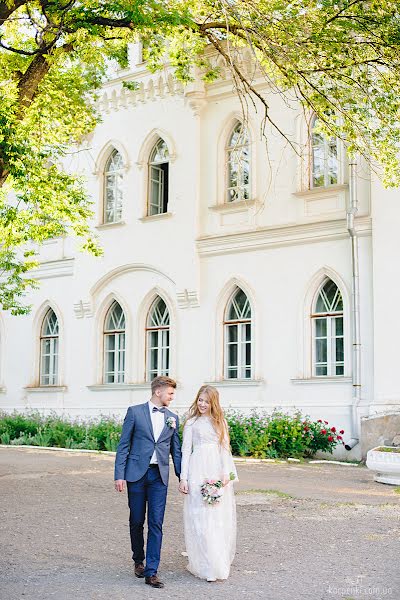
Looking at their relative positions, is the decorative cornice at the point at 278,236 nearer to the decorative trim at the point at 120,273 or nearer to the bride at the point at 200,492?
the decorative trim at the point at 120,273

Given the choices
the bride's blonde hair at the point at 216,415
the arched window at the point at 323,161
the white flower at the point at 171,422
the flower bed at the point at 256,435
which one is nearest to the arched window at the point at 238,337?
the flower bed at the point at 256,435

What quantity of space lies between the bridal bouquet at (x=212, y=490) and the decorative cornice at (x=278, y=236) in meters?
11.3

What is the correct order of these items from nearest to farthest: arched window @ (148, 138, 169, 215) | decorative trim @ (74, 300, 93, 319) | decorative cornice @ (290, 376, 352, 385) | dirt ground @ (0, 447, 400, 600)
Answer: dirt ground @ (0, 447, 400, 600), decorative cornice @ (290, 376, 352, 385), arched window @ (148, 138, 169, 215), decorative trim @ (74, 300, 93, 319)

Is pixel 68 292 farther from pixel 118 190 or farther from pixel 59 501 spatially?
pixel 59 501

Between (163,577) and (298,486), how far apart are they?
6.01m

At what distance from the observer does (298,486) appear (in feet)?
41.5

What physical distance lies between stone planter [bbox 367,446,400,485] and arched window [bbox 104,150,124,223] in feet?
37.0

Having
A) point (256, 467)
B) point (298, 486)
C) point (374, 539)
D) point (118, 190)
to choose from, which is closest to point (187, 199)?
point (118, 190)

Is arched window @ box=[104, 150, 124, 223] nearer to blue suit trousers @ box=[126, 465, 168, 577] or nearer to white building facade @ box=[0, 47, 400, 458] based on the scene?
white building facade @ box=[0, 47, 400, 458]

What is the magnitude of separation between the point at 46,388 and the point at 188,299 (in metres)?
5.41

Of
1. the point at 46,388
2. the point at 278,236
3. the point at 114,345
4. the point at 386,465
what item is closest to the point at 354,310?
the point at 278,236

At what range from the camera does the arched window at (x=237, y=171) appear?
19812 millimetres

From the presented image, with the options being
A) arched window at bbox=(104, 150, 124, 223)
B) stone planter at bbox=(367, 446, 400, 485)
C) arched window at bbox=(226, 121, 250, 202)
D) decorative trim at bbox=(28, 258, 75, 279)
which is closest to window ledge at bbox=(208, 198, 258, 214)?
arched window at bbox=(226, 121, 250, 202)

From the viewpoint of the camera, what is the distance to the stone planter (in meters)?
13.0
